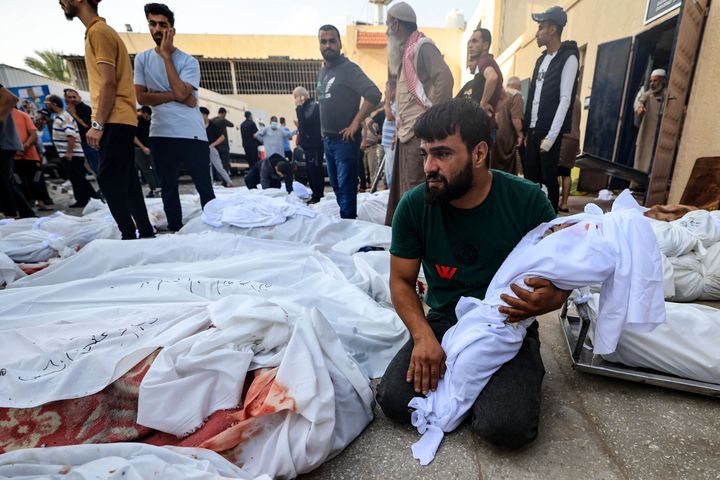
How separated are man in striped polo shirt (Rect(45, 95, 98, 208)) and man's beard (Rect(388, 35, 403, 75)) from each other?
5.21 metres

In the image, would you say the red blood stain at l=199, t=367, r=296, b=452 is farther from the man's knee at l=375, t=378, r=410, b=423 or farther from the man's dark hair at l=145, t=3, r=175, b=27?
the man's dark hair at l=145, t=3, r=175, b=27

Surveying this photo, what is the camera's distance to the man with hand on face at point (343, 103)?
3.63m

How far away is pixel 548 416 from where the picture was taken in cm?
140

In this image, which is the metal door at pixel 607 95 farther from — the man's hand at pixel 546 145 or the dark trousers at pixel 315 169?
the dark trousers at pixel 315 169

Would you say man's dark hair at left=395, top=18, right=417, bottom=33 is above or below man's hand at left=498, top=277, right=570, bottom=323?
above

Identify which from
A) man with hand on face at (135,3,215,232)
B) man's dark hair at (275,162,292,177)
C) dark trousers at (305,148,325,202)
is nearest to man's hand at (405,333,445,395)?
man with hand on face at (135,3,215,232)

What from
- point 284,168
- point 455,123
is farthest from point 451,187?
point 284,168

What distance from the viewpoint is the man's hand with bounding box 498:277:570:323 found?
1.24 meters

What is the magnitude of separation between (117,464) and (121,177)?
105 inches

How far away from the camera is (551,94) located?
3.44 m

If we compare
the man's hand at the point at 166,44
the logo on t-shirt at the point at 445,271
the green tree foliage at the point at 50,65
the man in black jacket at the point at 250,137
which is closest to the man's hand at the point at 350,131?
the man's hand at the point at 166,44

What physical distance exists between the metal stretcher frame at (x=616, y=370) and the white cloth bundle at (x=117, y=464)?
132cm

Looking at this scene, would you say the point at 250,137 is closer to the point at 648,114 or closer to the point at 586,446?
the point at 648,114

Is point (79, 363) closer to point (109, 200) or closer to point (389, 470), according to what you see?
point (389, 470)
